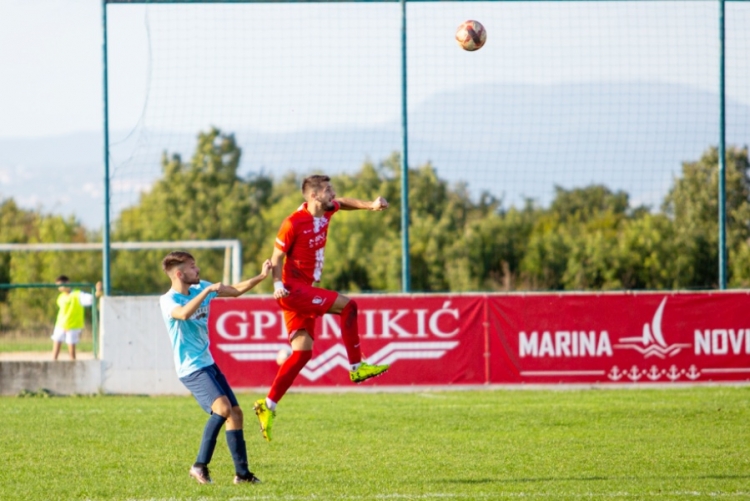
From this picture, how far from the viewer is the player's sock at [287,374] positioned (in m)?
10.1

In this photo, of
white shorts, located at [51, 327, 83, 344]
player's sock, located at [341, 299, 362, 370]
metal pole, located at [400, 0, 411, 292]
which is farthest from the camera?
white shorts, located at [51, 327, 83, 344]

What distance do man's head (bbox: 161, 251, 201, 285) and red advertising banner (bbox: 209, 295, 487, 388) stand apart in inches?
361

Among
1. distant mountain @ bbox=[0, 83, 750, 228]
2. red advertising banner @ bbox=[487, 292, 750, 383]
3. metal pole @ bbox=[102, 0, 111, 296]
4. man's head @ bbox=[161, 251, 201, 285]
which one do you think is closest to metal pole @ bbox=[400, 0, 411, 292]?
distant mountain @ bbox=[0, 83, 750, 228]

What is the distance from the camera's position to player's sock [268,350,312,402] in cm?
1005

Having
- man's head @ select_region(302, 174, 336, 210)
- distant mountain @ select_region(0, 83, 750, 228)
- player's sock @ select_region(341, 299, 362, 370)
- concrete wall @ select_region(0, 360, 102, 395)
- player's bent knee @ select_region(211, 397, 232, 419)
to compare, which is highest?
distant mountain @ select_region(0, 83, 750, 228)

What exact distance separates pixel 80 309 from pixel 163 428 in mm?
10032

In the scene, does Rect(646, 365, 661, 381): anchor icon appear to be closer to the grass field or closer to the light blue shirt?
the grass field

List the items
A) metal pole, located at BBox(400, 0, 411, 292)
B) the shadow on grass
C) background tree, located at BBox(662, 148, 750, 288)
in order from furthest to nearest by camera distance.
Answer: background tree, located at BBox(662, 148, 750, 288), metal pole, located at BBox(400, 0, 411, 292), the shadow on grass

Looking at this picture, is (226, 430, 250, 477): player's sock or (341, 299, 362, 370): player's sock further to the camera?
(341, 299, 362, 370): player's sock

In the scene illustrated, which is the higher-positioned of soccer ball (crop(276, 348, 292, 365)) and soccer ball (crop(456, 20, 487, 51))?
soccer ball (crop(456, 20, 487, 51))

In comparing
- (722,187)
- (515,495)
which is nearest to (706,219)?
(722,187)

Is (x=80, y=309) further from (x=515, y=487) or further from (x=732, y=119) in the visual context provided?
(x=515, y=487)

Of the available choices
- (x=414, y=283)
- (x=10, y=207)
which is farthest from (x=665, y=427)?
(x=10, y=207)

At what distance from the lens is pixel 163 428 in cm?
1312
